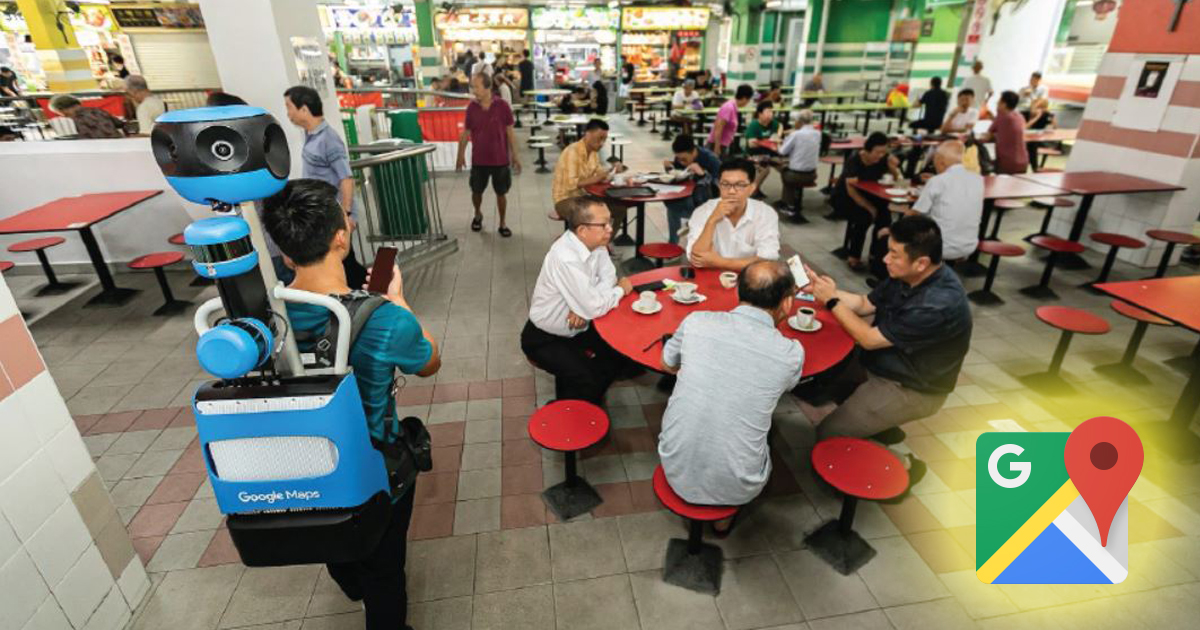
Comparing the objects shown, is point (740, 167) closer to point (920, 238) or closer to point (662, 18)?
point (920, 238)

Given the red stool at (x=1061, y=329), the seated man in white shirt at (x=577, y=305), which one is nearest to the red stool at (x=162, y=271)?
the seated man in white shirt at (x=577, y=305)

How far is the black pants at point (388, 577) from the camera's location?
2000 millimetres

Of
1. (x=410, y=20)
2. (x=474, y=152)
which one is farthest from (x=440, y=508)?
(x=410, y=20)

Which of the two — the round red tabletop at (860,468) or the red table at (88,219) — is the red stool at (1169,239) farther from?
the red table at (88,219)

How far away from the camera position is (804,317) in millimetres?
2973

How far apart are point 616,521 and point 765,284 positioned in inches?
60.3

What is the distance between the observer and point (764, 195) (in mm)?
9250

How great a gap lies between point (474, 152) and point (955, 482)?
5.98 meters

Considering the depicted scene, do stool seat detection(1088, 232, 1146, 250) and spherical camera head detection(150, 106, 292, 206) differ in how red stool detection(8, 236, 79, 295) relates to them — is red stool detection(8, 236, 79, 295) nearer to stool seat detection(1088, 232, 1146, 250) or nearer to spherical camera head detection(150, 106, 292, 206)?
spherical camera head detection(150, 106, 292, 206)

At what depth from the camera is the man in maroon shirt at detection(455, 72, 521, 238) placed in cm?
677

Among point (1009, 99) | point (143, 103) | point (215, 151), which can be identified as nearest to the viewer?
point (215, 151)

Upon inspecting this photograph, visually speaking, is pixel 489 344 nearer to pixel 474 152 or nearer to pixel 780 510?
pixel 780 510

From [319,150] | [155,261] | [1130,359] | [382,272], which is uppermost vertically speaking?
[319,150]

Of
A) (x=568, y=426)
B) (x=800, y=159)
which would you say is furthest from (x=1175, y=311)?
(x=800, y=159)
